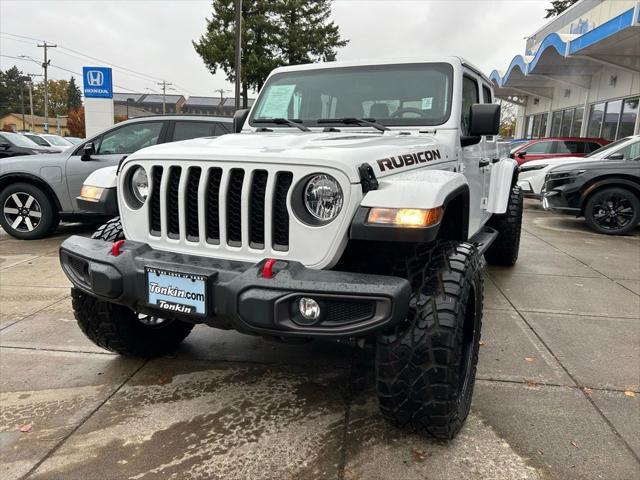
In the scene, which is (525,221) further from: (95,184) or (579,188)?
(95,184)

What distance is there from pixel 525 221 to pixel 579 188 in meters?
1.71

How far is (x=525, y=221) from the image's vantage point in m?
10.1

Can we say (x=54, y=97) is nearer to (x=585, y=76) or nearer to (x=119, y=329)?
(x=585, y=76)

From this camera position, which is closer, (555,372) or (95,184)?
(95,184)

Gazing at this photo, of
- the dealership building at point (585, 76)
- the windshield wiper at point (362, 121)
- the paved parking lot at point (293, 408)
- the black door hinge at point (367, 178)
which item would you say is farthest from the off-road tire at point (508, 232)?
the dealership building at point (585, 76)

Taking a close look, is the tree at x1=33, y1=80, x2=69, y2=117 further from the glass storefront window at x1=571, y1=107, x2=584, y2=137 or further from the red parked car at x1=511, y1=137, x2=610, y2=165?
the red parked car at x1=511, y1=137, x2=610, y2=165

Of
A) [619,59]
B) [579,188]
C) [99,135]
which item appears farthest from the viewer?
[619,59]

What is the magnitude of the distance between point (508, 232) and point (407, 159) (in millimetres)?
3353

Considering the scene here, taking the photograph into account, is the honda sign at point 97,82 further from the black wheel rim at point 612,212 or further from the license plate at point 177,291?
the license plate at point 177,291

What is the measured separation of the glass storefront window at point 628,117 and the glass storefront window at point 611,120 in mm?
276

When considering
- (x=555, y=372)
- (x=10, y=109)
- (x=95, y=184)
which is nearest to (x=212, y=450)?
(x=95, y=184)

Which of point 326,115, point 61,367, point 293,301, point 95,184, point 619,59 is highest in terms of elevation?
point 619,59

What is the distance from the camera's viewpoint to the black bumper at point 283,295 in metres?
1.99

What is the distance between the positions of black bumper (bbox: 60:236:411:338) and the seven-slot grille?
0.47ft
